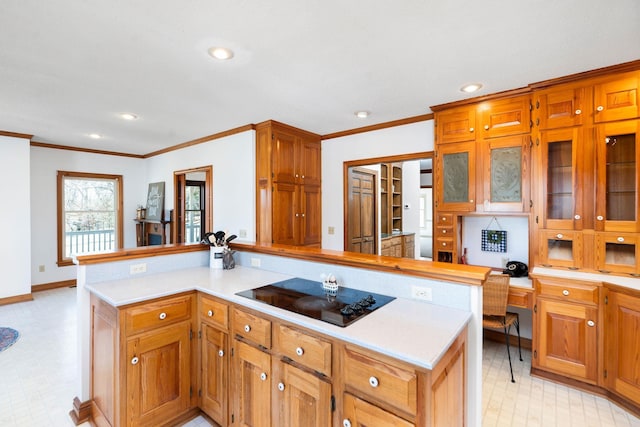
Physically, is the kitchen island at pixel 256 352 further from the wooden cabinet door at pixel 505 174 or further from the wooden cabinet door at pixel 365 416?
the wooden cabinet door at pixel 505 174

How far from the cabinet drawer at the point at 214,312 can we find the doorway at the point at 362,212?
268 centimetres

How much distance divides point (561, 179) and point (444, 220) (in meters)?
1.06

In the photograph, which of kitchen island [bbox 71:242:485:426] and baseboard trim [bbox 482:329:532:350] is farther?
baseboard trim [bbox 482:329:532:350]

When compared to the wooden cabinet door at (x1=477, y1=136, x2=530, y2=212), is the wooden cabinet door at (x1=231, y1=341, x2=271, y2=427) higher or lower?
lower

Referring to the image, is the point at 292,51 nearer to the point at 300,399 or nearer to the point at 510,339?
the point at 300,399

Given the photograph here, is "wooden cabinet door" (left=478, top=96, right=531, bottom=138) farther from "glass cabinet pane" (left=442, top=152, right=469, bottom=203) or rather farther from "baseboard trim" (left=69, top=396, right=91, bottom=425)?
"baseboard trim" (left=69, top=396, right=91, bottom=425)

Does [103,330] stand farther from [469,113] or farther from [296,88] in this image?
[469,113]

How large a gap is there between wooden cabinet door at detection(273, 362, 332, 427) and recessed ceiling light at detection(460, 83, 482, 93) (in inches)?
107

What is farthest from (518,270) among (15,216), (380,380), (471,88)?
(15,216)

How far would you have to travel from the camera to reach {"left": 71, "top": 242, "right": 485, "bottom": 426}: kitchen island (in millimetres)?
1223

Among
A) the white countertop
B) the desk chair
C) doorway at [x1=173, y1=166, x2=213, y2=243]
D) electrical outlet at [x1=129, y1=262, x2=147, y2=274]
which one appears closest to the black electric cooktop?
the white countertop

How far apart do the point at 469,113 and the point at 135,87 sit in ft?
10.7

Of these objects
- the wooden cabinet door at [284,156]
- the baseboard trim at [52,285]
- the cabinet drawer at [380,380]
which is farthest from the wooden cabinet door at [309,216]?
the baseboard trim at [52,285]

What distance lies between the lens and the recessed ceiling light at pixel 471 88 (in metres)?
2.71
